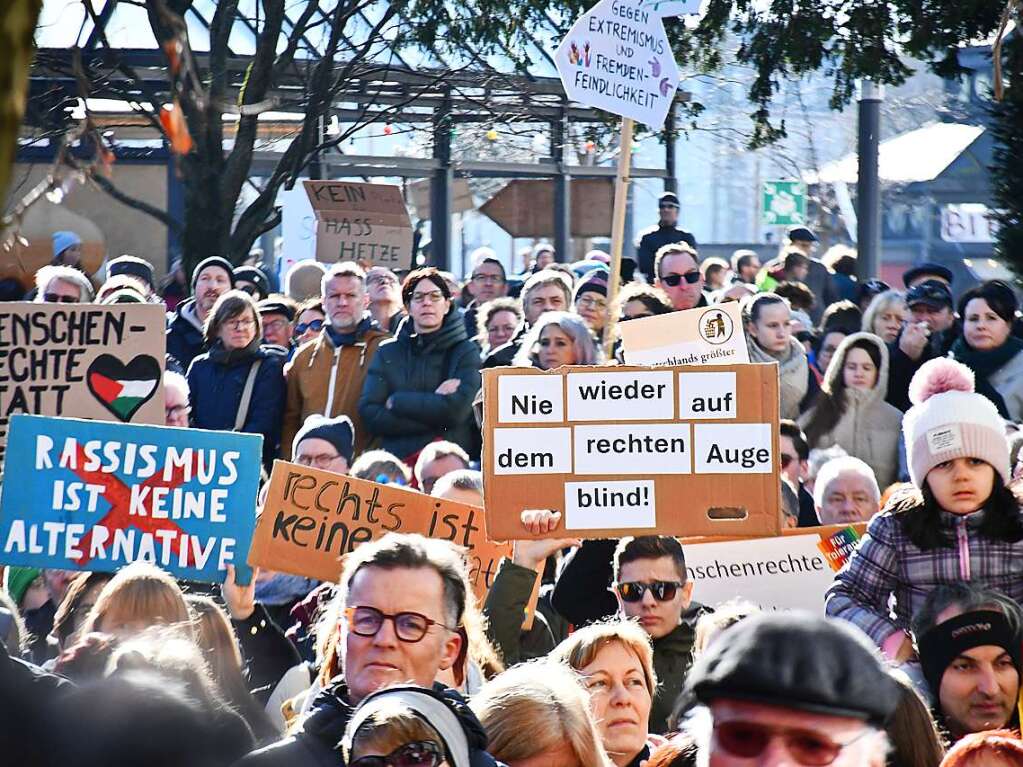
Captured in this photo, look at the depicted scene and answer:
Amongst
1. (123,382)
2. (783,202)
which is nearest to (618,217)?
(123,382)

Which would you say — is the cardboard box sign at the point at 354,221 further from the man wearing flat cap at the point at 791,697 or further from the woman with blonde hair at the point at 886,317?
the man wearing flat cap at the point at 791,697

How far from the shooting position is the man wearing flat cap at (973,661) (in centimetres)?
493

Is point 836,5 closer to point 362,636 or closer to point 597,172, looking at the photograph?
point 597,172

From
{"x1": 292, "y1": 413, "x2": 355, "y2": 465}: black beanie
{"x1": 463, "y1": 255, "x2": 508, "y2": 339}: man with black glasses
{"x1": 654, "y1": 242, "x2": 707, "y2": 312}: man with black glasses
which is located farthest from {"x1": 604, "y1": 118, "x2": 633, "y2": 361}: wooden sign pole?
{"x1": 463, "y1": 255, "x2": 508, "y2": 339}: man with black glasses

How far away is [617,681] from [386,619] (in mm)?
963

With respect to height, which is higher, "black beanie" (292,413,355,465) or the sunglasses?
the sunglasses

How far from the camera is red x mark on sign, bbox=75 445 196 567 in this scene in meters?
6.15

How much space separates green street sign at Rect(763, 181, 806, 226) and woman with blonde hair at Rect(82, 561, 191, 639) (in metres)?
23.2

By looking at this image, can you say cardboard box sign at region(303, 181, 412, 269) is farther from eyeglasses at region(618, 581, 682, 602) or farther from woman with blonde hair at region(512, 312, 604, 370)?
eyeglasses at region(618, 581, 682, 602)

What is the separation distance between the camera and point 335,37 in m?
16.5

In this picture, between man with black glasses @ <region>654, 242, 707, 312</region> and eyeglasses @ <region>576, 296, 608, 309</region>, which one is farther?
eyeglasses @ <region>576, 296, 608, 309</region>

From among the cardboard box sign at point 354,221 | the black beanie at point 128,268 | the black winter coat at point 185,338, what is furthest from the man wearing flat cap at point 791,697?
the cardboard box sign at point 354,221

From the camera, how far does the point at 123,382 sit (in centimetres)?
720

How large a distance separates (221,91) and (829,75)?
4924mm
